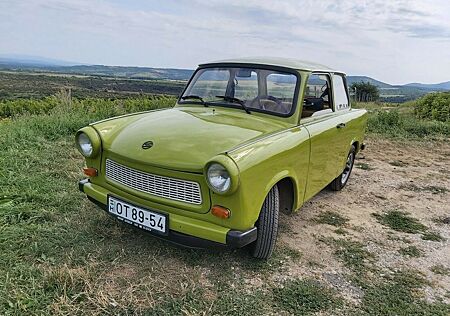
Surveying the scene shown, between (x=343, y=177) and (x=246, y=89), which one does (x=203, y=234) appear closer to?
(x=246, y=89)

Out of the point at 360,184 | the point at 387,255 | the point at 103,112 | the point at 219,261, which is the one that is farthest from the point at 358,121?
the point at 103,112

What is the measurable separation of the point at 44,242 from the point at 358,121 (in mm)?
4097

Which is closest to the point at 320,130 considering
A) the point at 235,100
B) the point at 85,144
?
the point at 235,100

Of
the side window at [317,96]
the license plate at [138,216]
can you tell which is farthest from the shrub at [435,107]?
the license plate at [138,216]

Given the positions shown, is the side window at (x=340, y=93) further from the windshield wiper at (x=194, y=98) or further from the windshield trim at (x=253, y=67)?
the windshield wiper at (x=194, y=98)

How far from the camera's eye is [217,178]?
242 cm

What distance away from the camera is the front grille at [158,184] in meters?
2.58

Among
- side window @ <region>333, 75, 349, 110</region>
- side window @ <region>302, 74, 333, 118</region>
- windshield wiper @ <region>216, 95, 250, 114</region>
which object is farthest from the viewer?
side window @ <region>333, 75, 349, 110</region>

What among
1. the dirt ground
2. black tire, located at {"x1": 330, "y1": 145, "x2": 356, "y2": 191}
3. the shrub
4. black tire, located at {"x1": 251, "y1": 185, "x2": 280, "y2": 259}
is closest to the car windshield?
black tire, located at {"x1": 251, "y1": 185, "x2": 280, "y2": 259}

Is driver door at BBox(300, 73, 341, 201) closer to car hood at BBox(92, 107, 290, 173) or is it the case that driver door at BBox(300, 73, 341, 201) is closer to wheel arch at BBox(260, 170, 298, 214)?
wheel arch at BBox(260, 170, 298, 214)

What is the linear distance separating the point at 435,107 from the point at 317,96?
32.2 feet

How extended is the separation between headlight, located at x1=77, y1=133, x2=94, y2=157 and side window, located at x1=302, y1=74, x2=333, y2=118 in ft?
6.49

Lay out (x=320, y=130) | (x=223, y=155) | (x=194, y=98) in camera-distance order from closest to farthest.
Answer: (x=223, y=155) → (x=320, y=130) → (x=194, y=98)

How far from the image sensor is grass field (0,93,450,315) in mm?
2393
